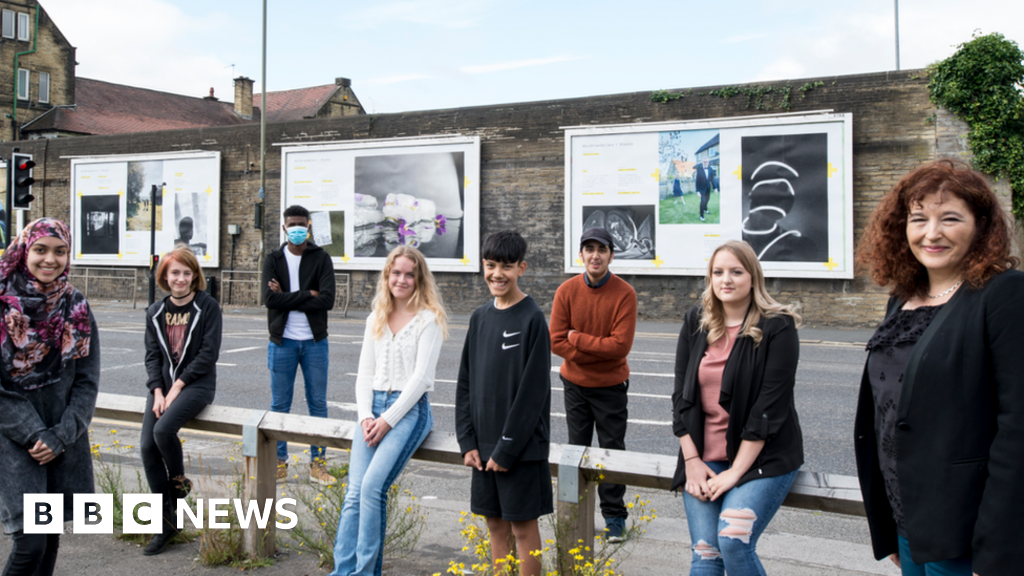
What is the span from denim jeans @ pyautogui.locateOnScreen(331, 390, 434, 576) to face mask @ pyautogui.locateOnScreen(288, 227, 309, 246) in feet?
7.89

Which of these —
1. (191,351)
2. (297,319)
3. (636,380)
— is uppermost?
(297,319)

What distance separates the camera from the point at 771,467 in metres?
2.70

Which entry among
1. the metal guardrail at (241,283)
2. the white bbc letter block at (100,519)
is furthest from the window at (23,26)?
the white bbc letter block at (100,519)

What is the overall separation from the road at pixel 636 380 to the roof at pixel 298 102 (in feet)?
103

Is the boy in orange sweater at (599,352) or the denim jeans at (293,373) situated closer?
the boy in orange sweater at (599,352)

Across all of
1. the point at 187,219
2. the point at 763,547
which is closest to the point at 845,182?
the point at 763,547

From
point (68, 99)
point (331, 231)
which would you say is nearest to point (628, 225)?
point (331, 231)

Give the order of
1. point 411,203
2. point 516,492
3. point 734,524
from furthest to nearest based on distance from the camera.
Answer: point 411,203, point 516,492, point 734,524

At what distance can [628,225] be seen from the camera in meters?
19.0

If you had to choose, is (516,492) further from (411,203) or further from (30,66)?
(30,66)

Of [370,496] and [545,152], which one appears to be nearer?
[370,496]

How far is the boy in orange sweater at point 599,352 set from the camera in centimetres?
426

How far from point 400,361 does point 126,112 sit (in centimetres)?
4652

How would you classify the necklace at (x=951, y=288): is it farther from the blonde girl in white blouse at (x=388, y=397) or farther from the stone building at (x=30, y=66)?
the stone building at (x=30, y=66)
